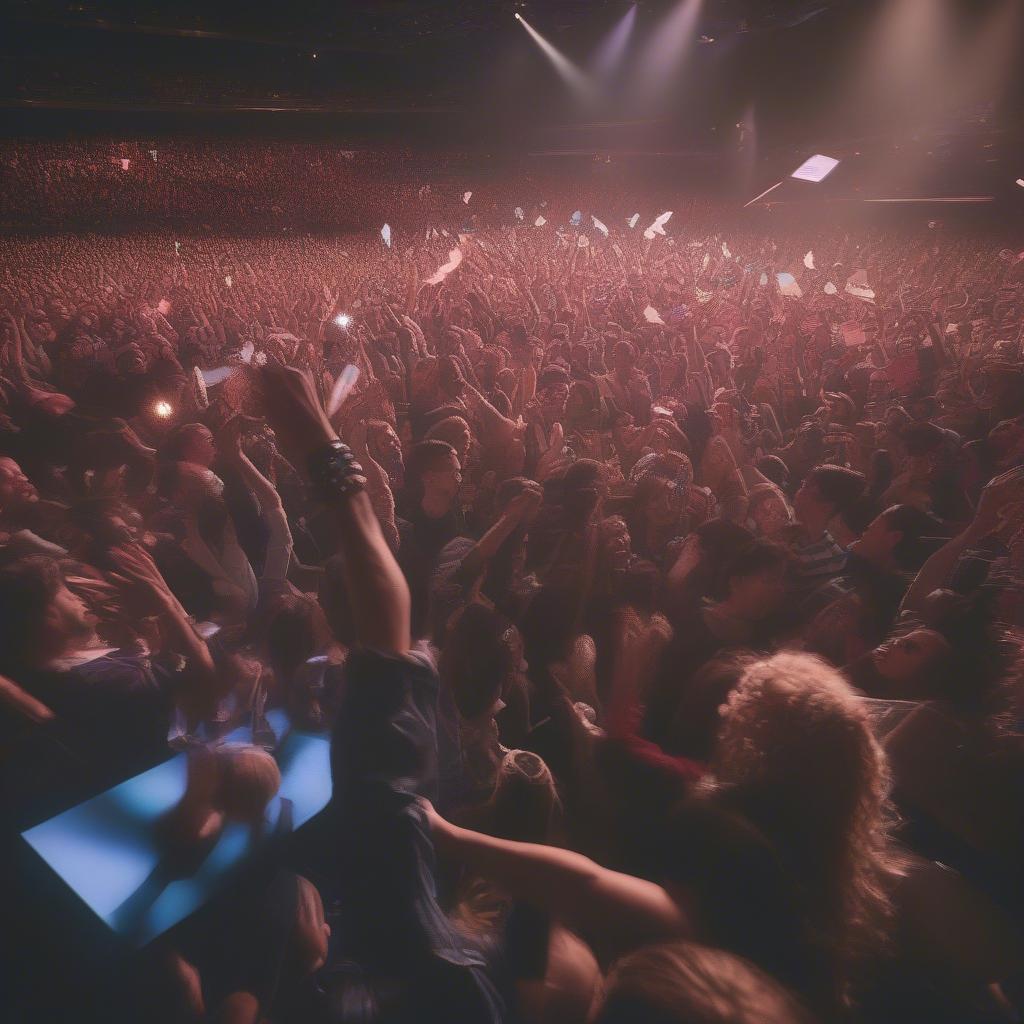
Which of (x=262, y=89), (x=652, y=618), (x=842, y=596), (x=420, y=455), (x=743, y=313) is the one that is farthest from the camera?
(x=262, y=89)

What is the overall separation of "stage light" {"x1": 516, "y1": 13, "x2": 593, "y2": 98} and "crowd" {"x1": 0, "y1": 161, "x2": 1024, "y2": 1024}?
9.95 metres

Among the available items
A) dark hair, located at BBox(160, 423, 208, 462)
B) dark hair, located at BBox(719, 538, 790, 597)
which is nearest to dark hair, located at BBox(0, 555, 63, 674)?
dark hair, located at BBox(160, 423, 208, 462)

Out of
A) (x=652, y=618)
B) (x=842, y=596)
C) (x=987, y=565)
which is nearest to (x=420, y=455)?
(x=652, y=618)

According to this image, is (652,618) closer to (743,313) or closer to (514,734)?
(514,734)

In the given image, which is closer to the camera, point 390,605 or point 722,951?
point 722,951

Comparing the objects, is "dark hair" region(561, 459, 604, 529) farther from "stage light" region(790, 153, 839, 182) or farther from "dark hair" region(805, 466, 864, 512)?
"stage light" region(790, 153, 839, 182)

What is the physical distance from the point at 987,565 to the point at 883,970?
1652mm

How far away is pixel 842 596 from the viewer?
2127 mm

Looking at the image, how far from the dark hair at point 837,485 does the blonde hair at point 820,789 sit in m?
1.76

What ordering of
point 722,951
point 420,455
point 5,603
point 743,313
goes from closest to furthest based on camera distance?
point 722,951, point 5,603, point 420,455, point 743,313

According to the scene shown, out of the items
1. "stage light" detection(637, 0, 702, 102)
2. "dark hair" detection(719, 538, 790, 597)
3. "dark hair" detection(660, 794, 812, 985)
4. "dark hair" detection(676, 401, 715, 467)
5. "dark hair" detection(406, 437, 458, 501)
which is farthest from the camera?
"stage light" detection(637, 0, 702, 102)

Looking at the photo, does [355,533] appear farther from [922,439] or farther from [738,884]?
[922,439]

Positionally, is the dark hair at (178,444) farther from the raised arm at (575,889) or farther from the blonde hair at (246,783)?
the raised arm at (575,889)

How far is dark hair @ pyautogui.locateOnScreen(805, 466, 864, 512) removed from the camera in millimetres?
2590
